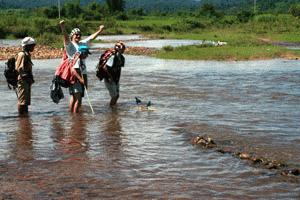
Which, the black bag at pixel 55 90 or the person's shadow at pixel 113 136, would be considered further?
the black bag at pixel 55 90

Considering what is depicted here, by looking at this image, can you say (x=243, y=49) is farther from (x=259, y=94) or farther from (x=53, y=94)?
(x=53, y=94)

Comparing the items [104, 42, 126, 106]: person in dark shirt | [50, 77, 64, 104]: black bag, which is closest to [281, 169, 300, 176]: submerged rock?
[50, 77, 64, 104]: black bag

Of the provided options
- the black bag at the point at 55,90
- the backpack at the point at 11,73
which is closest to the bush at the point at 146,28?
the black bag at the point at 55,90

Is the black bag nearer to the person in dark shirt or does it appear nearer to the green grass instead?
the person in dark shirt

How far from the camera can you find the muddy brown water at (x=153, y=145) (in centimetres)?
620

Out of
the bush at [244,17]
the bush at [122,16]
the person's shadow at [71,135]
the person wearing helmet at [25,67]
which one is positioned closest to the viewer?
the person's shadow at [71,135]

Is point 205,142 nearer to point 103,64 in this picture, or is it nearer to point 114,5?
point 103,64

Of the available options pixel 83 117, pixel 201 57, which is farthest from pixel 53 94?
pixel 201 57

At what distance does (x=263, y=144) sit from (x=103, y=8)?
331 feet

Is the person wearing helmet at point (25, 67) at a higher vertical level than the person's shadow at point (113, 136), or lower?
higher

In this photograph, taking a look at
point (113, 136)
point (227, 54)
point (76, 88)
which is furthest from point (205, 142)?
point (227, 54)

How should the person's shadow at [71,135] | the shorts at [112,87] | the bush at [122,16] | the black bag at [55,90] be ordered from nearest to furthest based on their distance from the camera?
the person's shadow at [71,135]
the black bag at [55,90]
the shorts at [112,87]
the bush at [122,16]

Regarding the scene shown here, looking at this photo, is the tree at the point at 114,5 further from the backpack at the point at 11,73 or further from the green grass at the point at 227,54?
the backpack at the point at 11,73

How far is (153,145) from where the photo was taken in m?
8.48
